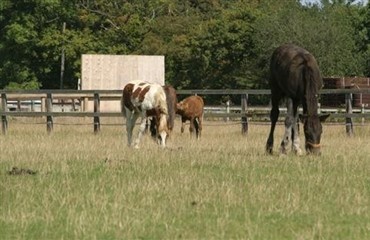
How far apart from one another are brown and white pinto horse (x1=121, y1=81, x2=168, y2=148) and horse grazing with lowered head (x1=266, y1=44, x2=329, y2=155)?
7.67 ft

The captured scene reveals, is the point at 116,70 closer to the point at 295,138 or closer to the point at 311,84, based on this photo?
the point at 295,138

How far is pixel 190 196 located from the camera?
28.6ft

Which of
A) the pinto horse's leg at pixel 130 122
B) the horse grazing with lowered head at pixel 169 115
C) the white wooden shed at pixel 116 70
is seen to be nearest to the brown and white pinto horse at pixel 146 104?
the pinto horse's leg at pixel 130 122

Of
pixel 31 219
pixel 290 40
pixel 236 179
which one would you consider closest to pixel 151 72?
pixel 290 40

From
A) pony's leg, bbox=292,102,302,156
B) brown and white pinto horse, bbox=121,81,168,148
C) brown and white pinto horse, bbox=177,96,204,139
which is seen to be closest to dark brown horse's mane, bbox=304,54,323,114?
pony's leg, bbox=292,102,302,156

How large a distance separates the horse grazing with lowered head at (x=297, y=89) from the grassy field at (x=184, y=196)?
1.91 ft

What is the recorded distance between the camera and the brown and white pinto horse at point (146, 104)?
52.9 feet

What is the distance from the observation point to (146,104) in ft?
53.9

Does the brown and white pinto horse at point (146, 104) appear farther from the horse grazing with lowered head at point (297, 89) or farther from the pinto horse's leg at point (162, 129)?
the horse grazing with lowered head at point (297, 89)

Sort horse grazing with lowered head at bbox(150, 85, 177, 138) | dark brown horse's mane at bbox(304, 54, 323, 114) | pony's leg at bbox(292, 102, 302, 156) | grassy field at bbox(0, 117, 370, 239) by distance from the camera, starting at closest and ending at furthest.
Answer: grassy field at bbox(0, 117, 370, 239), dark brown horse's mane at bbox(304, 54, 323, 114), pony's leg at bbox(292, 102, 302, 156), horse grazing with lowered head at bbox(150, 85, 177, 138)

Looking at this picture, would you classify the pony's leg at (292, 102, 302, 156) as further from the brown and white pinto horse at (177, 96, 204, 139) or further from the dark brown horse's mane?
the brown and white pinto horse at (177, 96, 204, 139)

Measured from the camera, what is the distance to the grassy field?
279 inches

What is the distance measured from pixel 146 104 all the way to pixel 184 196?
7838 millimetres

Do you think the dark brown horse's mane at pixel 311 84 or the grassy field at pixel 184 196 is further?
the dark brown horse's mane at pixel 311 84
